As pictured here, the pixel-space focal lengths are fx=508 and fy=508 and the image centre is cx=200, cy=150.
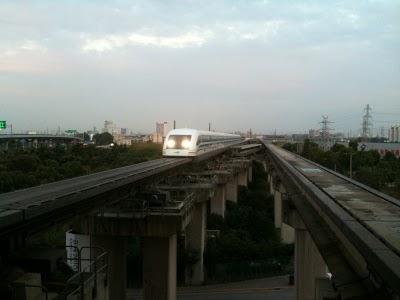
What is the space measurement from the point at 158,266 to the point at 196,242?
16.0 metres

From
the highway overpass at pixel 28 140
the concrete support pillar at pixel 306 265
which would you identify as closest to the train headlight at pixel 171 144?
the concrete support pillar at pixel 306 265

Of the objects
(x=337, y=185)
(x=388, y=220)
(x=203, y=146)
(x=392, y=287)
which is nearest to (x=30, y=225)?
(x=392, y=287)

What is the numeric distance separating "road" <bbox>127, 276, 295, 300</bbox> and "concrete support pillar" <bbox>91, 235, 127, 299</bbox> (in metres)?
8.81

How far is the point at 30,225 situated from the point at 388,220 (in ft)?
22.7

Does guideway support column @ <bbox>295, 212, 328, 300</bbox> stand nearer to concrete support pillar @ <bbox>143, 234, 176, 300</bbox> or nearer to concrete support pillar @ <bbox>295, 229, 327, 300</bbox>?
concrete support pillar @ <bbox>295, 229, 327, 300</bbox>

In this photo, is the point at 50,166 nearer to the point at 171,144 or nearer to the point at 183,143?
the point at 171,144

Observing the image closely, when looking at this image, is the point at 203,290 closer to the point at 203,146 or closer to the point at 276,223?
the point at 203,146

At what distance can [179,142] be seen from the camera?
119 feet

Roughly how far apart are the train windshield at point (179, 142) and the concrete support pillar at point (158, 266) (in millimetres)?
16179

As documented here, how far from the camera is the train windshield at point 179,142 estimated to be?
35.8 m

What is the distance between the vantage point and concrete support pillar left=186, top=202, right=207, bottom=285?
112 feet

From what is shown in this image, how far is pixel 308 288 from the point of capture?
22516 millimetres

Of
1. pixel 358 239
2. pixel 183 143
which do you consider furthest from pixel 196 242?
pixel 358 239

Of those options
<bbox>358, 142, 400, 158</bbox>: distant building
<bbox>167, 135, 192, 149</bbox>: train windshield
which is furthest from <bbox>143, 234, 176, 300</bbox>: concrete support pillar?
<bbox>358, 142, 400, 158</bbox>: distant building
